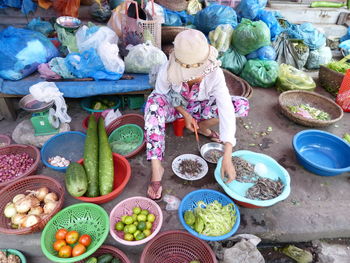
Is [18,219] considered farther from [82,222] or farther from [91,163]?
[91,163]

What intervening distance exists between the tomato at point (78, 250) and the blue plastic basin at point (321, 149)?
204 cm

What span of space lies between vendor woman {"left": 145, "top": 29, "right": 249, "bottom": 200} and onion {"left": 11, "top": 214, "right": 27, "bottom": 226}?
0.96 metres

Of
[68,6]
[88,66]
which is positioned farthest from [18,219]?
[68,6]

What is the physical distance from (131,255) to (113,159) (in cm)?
83

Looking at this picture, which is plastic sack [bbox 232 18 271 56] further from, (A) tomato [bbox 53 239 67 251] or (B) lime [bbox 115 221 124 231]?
(A) tomato [bbox 53 239 67 251]

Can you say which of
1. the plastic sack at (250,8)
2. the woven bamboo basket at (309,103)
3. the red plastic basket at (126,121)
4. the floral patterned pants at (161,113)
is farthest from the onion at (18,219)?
the plastic sack at (250,8)

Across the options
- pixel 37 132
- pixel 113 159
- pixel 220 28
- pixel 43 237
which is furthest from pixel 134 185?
pixel 220 28

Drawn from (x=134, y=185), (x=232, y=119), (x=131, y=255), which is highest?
(x=232, y=119)

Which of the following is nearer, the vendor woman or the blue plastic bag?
the vendor woman

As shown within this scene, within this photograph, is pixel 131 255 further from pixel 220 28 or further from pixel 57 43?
pixel 220 28

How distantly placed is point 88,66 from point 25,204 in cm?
163

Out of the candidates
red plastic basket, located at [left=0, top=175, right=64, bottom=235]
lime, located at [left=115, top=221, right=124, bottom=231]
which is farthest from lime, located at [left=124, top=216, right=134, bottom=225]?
red plastic basket, located at [left=0, top=175, right=64, bottom=235]

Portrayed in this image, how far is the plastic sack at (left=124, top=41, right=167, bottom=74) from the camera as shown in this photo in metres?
2.96

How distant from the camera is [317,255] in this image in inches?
80.2
